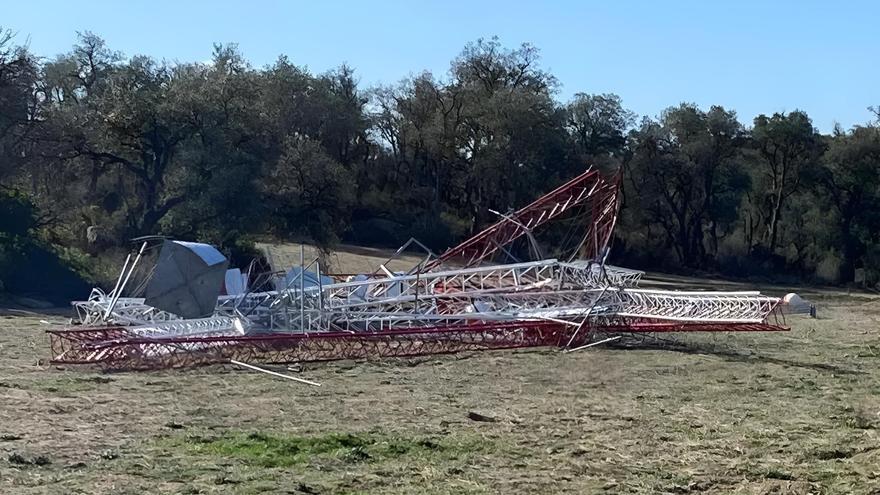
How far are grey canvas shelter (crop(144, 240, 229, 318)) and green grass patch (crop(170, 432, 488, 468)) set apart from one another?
21.7 feet

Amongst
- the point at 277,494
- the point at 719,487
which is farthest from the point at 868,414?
the point at 277,494

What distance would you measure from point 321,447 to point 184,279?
7424 millimetres

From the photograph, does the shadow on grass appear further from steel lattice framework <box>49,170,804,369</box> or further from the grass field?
steel lattice framework <box>49,170,804,369</box>

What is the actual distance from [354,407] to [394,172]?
36.6m

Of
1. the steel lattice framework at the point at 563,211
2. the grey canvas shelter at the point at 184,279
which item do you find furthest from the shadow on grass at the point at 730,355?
the grey canvas shelter at the point at 184,279

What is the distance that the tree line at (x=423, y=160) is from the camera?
2956 centimetres

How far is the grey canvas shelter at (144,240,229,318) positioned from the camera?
15055mm

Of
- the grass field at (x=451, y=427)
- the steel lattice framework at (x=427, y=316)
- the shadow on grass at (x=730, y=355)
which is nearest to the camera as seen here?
the grass field at (x=451, y=427)

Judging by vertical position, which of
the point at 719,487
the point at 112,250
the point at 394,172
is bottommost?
the point at 719,487

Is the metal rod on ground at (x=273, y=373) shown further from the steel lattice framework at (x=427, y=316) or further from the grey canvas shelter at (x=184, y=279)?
the grey canvas shelter at (x=184, y=279)

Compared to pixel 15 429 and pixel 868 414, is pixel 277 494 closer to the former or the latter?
pixel 15 429

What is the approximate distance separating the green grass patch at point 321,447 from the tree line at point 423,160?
2066 centimetres

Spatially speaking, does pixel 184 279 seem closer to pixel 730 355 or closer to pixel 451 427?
pixel 451 427

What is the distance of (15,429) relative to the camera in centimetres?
870
